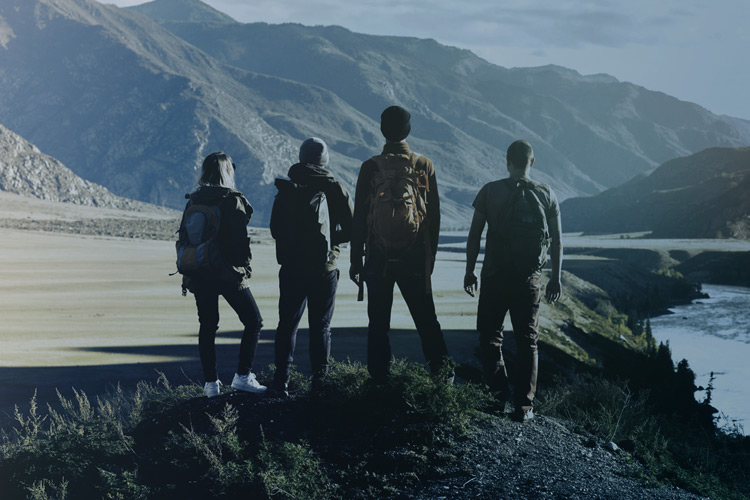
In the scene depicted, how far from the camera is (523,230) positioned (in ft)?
21.4

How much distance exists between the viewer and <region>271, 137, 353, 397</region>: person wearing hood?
6648 mm

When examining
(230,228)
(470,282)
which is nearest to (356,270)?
(470,282)

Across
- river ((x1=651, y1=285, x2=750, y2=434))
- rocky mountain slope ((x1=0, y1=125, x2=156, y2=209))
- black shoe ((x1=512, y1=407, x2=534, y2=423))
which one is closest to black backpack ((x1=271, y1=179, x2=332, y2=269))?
black shoe ((x1=512, y1=407, x2=534, y2=423))

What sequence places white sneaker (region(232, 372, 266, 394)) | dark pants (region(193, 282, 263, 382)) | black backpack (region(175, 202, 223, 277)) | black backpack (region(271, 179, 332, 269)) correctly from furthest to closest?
white sneaker (region(232, 372, 266, 394))
dark pants (region(193, 282, 263, 382))
black backpack (region(175, 202, 223, 277))
black backpack (region(271, 179, 332, 269))

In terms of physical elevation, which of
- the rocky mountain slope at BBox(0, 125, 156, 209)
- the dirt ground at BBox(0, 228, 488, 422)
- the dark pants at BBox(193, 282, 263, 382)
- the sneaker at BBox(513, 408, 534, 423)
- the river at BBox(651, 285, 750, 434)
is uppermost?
the rocky mountain slope at BBox(0, 125, 156, 209)

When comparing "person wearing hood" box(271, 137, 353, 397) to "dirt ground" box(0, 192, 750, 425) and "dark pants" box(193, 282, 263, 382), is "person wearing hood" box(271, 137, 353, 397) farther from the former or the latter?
"dirt ground" box(0, 192, 750, 425)

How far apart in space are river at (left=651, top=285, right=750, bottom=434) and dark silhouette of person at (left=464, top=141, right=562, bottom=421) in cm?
1766

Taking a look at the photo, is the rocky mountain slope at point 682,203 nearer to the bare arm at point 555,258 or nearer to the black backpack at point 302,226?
the bare arm at point 555,258

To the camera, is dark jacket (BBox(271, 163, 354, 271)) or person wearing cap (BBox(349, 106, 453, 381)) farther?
dark jacket (BBox(271, 163, 354, 271))

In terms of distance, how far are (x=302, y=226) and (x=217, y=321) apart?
4.16 feet

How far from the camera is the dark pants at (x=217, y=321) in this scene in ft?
22.7

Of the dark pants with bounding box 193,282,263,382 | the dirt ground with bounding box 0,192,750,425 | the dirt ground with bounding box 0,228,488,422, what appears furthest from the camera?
the dirt ground with bounding box 0,192,750,425

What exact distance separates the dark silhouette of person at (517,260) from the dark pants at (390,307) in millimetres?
434

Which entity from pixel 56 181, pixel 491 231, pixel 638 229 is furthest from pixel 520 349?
pixel 638 229
